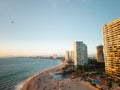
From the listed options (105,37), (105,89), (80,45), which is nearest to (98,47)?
(80,45)

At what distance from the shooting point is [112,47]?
64.0m

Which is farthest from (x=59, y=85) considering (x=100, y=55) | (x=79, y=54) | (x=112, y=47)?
(x=100, y=55)

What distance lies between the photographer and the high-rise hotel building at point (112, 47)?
199ft

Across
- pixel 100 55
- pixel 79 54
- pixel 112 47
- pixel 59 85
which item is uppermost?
pixel 112 47

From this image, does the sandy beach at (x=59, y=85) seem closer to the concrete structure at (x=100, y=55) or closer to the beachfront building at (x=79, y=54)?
the beachfront building at (x=79, y=54)

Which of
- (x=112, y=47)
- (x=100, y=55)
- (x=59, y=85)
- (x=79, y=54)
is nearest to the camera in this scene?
(x=59, y=85)

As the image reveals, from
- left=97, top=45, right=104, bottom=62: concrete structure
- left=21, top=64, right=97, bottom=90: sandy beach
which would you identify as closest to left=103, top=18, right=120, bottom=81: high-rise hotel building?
left=21, top=64, right=97, bottom=90: sandy beach

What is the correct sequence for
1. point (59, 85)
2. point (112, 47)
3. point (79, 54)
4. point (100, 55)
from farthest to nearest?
1. point (100, 55)
2. point (79, 54)
3. point (112, 47)
4. point (59, 85)

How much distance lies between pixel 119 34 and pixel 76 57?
68.6 meters

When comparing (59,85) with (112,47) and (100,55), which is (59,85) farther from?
(100,55)

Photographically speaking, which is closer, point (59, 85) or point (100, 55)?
point (59, 85)

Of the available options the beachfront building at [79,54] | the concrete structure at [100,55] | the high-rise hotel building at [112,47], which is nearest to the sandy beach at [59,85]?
the high-rise hotel building at [112,47]

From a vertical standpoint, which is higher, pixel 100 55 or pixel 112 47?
pixel 112 47

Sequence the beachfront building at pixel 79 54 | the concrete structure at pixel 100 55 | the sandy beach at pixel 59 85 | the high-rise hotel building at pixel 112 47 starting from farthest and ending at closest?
the concrete structure at pixel 100 55 < the beachfront building at pixel 79 54 < the high-rise hotel building at pixel 112 47 < the sandy beach at pixel 59 85
